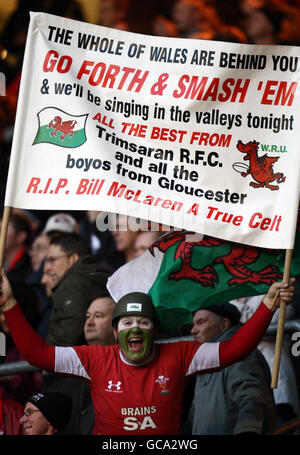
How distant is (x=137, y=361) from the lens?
18.3ft

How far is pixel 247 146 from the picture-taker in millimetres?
5820

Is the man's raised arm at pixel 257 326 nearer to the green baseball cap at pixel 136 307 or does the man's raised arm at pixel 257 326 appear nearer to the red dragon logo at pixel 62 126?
Result: the green baseball cap at pixel 136 307

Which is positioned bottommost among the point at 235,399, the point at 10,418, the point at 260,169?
the point at 10,418

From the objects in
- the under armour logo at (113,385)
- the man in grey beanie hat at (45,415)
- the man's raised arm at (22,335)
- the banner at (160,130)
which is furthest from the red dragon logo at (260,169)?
the man in grey beanie hat at (45,415)

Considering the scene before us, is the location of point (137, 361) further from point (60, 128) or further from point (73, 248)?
Result: point (73, 248)

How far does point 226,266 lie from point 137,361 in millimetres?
943

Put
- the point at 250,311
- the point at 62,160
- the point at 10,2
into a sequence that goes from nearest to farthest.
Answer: the point at 62,160
the point at 250,311
the point at 10,2

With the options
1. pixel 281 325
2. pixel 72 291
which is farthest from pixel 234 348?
pixel 72 291

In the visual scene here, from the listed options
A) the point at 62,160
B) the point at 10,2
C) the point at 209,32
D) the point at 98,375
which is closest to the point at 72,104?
the point at 62,160

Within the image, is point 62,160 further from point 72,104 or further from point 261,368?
point 261,368

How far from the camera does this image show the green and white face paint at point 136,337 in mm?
5574
